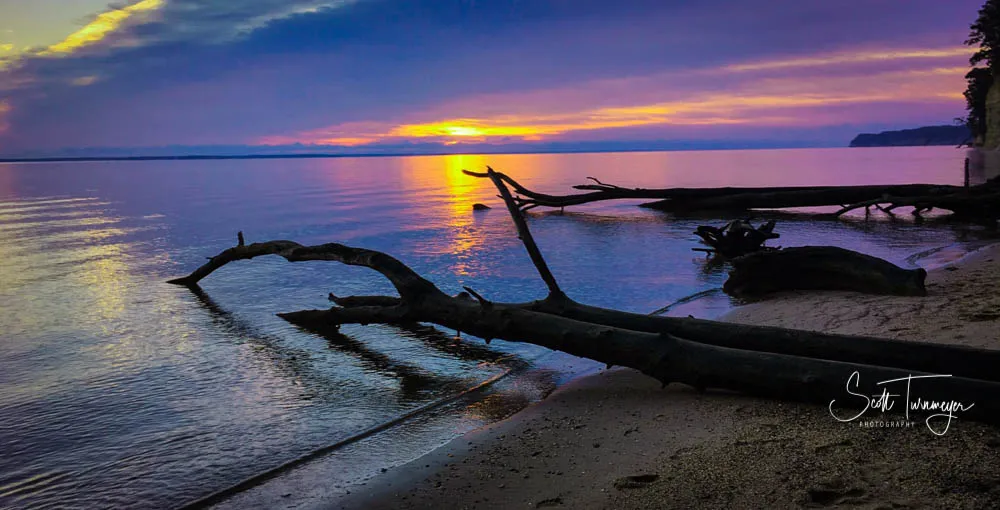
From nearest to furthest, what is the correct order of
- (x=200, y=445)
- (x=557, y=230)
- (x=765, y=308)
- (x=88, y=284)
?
(x=200, y=445) < (x=765, y=308) < (x=88, y=284) < (x=557, y=230)

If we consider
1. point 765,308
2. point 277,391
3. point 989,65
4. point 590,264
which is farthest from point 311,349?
point 989,65

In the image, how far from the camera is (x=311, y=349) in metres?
9.10

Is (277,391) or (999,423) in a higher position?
(999,423)

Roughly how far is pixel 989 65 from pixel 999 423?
91.9 meters

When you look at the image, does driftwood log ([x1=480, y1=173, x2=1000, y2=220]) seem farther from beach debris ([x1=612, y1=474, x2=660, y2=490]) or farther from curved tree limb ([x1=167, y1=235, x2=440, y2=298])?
beach debris ([x1=612, y1=474, x2=660, y2=490])

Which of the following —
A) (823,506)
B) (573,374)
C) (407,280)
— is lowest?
(573,374)

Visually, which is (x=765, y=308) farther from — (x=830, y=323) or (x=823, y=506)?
(x=823, y=506)

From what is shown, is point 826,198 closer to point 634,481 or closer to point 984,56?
point 634,481

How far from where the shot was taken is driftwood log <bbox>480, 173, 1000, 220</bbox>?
21.7 meters

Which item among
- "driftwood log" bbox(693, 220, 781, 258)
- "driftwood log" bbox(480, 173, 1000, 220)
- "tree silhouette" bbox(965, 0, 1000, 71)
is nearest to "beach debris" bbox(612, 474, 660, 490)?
"driftwood log" bbox(693, 220, 781, 258)

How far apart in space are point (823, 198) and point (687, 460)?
2539 centimetres

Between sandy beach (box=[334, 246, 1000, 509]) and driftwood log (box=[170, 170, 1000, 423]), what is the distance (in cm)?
20

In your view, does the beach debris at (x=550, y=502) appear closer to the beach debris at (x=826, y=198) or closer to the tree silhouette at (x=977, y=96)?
the beach debris at (x=826, y=198)

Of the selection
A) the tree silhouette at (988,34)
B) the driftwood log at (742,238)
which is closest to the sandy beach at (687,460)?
the driftwood log at (742,238)
